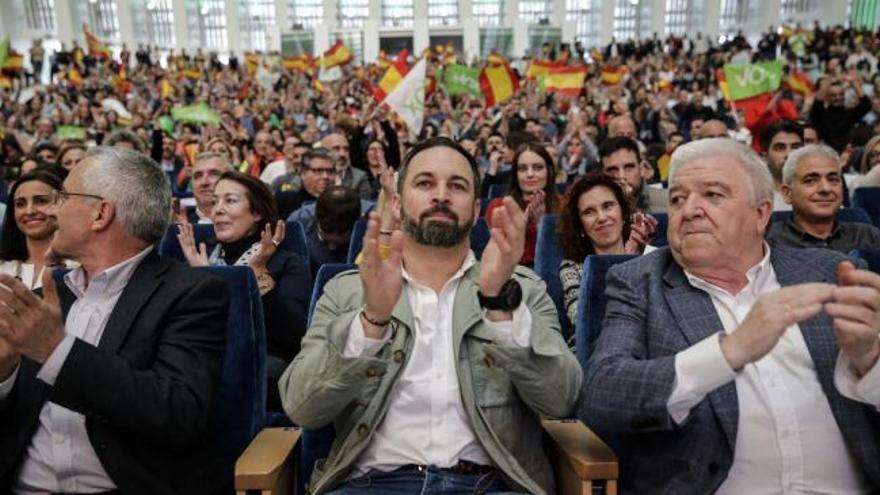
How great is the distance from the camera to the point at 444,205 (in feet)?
6.38

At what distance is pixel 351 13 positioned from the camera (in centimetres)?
3550

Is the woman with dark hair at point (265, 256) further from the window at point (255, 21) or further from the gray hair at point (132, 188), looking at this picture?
the window at point (255, 21)

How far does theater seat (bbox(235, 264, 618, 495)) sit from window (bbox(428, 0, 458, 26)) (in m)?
34.8

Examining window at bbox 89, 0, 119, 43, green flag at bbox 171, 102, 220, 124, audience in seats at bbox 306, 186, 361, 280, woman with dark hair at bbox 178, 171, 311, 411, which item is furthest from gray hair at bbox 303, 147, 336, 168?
window at bbox 89, 0, 119, 43

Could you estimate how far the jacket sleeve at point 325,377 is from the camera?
1659mm

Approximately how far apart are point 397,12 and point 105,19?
1215cm

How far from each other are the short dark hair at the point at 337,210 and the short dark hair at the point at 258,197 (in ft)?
1.51

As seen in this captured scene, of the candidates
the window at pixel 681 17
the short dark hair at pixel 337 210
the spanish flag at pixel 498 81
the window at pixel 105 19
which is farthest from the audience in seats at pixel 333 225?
the window at pixel 105 19

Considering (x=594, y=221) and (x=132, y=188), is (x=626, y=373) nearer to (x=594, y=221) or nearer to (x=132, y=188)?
(x=132, y=188)

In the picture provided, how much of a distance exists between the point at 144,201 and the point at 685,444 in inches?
53.2

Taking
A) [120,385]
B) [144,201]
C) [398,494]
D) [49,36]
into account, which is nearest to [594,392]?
[398,494]

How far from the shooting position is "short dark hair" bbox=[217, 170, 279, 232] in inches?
127

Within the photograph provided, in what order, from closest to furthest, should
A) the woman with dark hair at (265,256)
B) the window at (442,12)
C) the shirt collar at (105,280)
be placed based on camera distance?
1. the shirt collar at (105,280)
2. the woman with dark hair at (265,256)
3. the window at (442,12)

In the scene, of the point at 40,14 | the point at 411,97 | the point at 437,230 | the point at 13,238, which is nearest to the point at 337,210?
the point at 13,238
